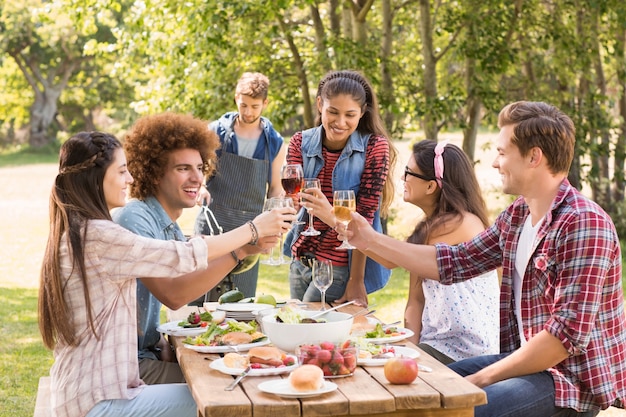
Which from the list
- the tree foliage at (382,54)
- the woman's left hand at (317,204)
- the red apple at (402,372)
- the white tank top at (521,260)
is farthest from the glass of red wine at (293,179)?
the tree foliage at (382,54)

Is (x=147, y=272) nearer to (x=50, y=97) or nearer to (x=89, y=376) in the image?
(x=89, y=376)

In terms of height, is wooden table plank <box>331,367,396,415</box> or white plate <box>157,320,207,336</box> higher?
wooden table plank <box>331,367,396,415</box>

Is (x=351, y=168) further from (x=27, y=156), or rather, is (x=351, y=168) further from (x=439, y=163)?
(x=27, y=156)

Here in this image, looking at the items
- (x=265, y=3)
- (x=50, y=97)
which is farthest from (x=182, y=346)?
(x=50, y=97)

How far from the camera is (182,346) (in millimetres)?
3498

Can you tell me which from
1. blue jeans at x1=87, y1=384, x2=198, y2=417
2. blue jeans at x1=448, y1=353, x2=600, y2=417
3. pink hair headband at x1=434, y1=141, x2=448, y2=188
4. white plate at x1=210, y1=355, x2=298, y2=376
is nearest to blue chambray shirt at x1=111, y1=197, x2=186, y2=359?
blue jeans at x1=87, y1=384, x2=198, y2=417

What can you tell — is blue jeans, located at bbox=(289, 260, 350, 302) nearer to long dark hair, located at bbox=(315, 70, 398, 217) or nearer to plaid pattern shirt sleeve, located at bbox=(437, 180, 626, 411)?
long dark hair, located at bbox=(315, 70, 398, 217)

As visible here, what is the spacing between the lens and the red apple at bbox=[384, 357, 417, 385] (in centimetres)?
292

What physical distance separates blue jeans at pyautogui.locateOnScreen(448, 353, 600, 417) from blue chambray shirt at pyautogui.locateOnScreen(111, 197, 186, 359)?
1.48m

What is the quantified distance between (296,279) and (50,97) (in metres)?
40.1

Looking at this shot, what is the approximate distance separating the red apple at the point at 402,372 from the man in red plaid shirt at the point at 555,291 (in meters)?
0.45

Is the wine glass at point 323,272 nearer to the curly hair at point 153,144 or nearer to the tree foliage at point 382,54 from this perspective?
the curly hair at point 153,144

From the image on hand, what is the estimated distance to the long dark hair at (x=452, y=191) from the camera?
4496 millimetres

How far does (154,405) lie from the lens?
→ 330 centimetres
